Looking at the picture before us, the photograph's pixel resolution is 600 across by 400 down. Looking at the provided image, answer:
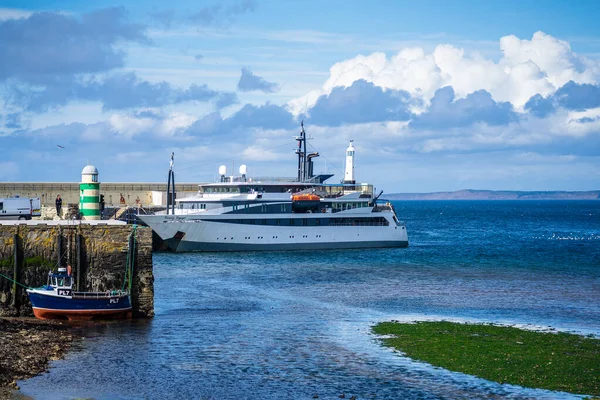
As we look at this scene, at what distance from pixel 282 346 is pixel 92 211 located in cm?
1243

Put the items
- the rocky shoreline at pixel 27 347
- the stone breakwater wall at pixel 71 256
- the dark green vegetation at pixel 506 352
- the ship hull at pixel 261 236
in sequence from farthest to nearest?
1. the ship hull at pixel 261 236
2. the stone breakwater wall at pixel 71 256
3. the dark green vegetation at pixel 506 352
4. the rocky shoreline at pixel 27 347

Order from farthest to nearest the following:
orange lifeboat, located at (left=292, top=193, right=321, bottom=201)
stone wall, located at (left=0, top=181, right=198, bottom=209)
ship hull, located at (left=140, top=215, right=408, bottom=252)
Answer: stone wall, located at (left=0, top=181, right=198, bottom=209) < orange lifeboat, located at (left=292, top=193, right=321, bottom=201) < ship hull, located at (left=140, top=215, right=408, bottom=252)

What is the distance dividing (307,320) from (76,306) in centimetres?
906

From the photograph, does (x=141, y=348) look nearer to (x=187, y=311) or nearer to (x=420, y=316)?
(x=187, y=311)

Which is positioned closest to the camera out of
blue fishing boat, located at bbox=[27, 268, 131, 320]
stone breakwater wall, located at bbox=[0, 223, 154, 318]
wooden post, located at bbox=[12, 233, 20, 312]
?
blue fishing boat, located at bbox=[27, 268, 131, 320]

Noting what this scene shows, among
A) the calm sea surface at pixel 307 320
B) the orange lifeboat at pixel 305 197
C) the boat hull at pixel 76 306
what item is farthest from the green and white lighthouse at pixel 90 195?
the orange lifeboat at pixel 305 197

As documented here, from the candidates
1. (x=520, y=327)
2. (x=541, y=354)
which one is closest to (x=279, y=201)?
(x=520, y=327)

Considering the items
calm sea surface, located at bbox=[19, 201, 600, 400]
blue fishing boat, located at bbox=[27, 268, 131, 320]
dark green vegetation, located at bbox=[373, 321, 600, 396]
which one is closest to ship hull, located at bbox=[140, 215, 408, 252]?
calm sea surface, located at bbox=[19, 201, 600, 400]

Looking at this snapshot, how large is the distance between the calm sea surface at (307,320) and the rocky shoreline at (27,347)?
0.48 m

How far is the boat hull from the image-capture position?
29.4 meters

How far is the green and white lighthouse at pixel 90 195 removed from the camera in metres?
36.2

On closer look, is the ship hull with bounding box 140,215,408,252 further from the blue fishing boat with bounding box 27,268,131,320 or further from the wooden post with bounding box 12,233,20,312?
the blue fishing boat with bounding box 27,268,131,320

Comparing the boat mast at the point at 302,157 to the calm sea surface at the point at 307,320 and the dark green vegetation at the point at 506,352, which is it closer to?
the calm sea surface at the point at 307,320

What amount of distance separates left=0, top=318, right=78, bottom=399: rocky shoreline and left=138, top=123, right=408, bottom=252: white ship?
3358 cm
